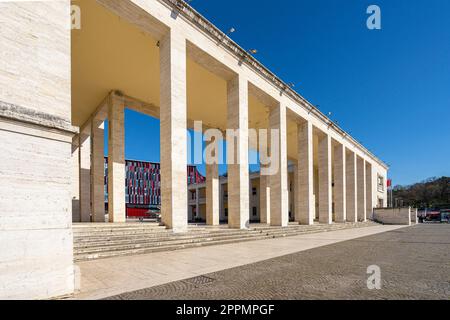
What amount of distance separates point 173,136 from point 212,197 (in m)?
13.3

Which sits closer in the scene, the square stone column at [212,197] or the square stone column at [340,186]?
the square stone column at [212,197]

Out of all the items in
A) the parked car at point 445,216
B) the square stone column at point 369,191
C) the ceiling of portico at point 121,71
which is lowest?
the parked car at point 445,216

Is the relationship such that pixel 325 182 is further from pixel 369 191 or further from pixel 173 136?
pixel 173 136

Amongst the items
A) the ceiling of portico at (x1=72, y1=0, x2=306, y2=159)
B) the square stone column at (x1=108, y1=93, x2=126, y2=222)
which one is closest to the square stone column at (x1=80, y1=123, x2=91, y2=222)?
the ceiling of portico at (x1=72, y1=0, x2=306, y2=159)

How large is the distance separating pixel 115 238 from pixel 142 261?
2.30 metres

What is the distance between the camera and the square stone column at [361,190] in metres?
40.5

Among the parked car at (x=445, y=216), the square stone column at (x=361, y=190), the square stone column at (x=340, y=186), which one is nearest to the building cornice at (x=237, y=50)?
the square stone column at (x=340, y=186)

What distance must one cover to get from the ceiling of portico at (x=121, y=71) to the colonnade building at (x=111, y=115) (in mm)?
82

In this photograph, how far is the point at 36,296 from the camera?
168 inches

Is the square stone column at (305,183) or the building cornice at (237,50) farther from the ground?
the building cornice at (237,50)

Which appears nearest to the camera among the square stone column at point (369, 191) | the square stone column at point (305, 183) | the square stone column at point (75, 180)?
the square stone column at point (75, 180)

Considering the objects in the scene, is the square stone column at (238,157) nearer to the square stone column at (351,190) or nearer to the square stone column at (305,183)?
the square stone column at (305,183)

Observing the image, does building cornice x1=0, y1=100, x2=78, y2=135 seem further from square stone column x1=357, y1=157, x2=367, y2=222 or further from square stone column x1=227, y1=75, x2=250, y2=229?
square stone column x1=357, y1=157, x2=367, y2=222

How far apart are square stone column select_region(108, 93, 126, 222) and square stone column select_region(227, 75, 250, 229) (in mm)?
8039
